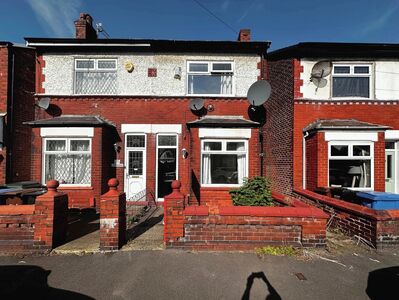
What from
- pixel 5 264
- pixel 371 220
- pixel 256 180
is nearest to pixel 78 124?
pixel 5 264

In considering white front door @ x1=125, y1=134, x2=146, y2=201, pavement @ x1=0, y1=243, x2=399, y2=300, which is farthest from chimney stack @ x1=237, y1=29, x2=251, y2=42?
pavement @ x1=0, y1=243, x2=399, y2=300

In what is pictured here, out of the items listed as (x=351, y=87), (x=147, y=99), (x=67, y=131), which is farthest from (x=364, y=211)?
(x=67, y=131)

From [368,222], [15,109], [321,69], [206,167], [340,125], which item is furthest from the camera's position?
[15,109]

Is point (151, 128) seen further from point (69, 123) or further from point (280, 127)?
point (280, 127)

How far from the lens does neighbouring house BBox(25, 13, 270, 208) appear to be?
8.43m

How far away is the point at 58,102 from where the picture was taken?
8.98 metres

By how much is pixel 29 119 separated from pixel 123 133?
4.62 metres

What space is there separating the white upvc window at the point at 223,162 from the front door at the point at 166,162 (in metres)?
1.27

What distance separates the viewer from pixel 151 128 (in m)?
8.87

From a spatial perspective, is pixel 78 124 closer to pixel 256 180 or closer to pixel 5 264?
pixel 5 264

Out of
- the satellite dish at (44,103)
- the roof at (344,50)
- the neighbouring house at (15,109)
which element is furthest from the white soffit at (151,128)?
the roof at (344,50)

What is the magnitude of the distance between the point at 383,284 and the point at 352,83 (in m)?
7.43

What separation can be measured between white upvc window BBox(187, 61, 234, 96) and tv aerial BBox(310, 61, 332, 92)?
9.70ft

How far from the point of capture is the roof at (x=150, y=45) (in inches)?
346
